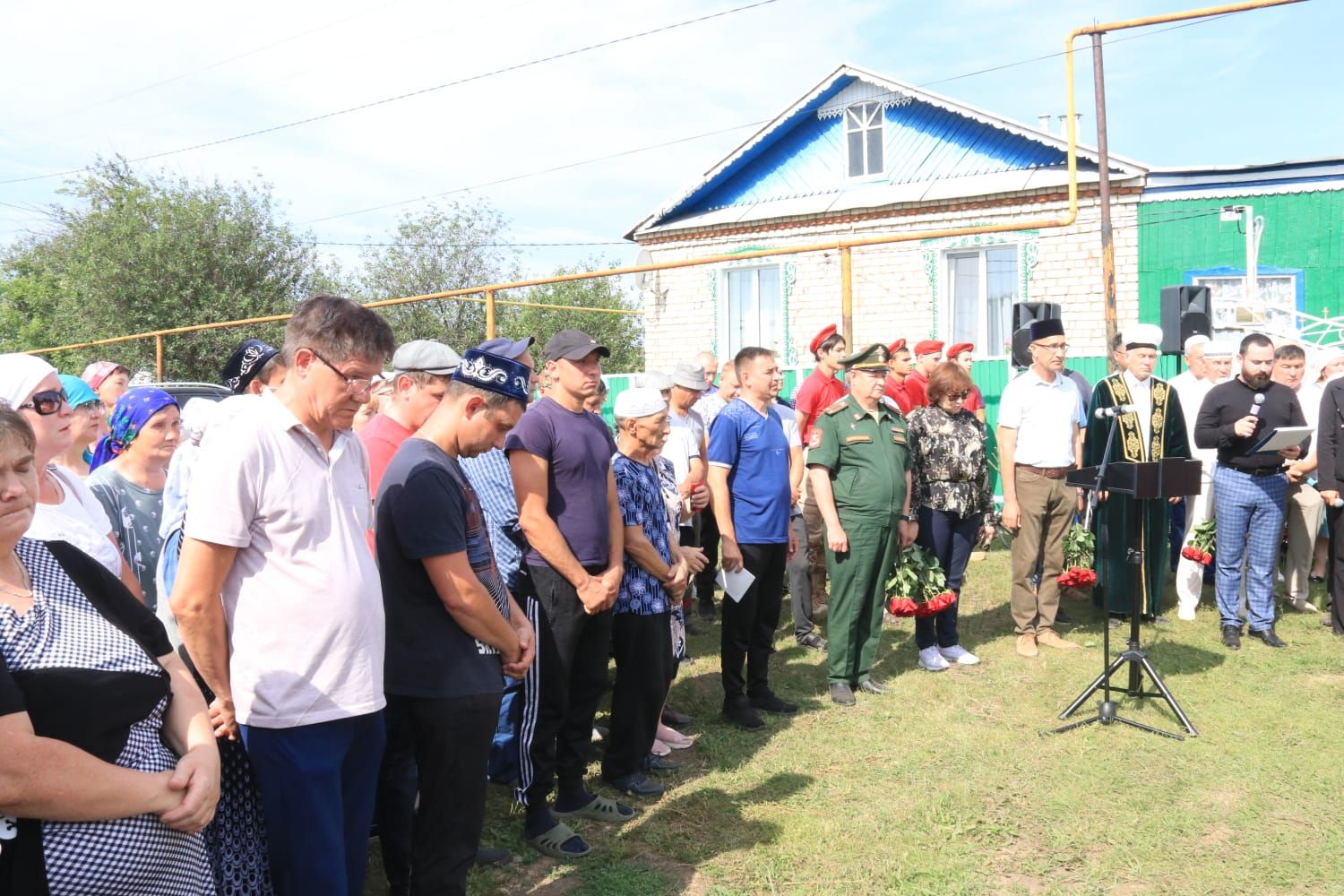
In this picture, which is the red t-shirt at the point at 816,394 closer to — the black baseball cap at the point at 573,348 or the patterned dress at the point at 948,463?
the patterned dress at the point at 948,463

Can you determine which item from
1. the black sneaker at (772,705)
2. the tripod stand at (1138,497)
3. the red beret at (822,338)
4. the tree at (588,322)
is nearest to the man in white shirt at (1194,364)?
the red beret at (822,338)

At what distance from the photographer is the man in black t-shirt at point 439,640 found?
3.02m

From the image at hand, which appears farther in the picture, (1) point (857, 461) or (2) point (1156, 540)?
(2) point (1156, 540)

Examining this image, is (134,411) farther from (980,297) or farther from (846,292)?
(980,297)

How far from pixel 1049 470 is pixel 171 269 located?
2076 cm

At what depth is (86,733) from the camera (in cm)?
193

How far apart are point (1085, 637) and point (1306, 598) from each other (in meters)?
2.17

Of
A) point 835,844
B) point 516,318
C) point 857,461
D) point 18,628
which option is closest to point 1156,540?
point 857,461

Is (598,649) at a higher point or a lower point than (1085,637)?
higher

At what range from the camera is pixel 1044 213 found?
15.0m

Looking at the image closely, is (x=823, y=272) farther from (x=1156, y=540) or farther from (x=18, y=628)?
(x=18, y=628)

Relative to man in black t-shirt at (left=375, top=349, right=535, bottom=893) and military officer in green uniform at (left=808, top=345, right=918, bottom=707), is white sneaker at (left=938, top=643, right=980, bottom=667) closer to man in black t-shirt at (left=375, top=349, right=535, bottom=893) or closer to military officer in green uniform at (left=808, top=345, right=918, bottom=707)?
military officer in green uniform at (left=808, top=345, right=918, bottom=707)

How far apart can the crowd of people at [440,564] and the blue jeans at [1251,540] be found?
24 mm

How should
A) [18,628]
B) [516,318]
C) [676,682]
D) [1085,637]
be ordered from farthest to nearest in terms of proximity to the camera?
[516,318] < [1085,637] < [676,682] < [18,628]
